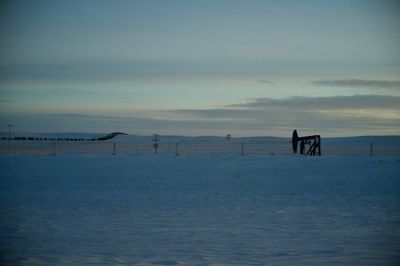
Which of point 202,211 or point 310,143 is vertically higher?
point 310,143

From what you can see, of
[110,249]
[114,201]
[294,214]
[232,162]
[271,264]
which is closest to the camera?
[271,264]

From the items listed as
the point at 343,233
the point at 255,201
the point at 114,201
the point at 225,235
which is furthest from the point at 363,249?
the point at 114,201

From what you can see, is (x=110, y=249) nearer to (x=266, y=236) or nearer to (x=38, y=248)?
(x=38, y=248)

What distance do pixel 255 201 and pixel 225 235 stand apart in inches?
230

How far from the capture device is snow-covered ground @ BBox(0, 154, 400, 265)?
338 inches

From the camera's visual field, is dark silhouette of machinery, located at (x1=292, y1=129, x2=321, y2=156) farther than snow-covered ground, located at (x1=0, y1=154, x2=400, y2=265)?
Yes

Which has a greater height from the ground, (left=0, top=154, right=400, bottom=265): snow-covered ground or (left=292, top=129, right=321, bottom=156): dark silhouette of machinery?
(left=292, top=129, right=321, bottom=156): dark silhouette of machinery

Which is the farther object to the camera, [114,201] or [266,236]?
[114,201]

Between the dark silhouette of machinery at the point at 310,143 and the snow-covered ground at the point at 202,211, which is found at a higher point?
Answer: the dark silhouette of machinery at the point at 310,143

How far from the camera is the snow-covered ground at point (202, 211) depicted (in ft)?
28.2

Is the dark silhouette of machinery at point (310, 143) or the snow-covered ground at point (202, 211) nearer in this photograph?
the snow-covered ground at point (202, 211)

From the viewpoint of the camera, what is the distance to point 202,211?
13688 mm

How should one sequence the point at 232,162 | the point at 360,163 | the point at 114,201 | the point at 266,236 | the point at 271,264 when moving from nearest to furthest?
the point at 271,264 → the point at 266,236 → the point at 114,201 → the point at 360,163 → the point at 232,162

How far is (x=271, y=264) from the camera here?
7836 millimetres
